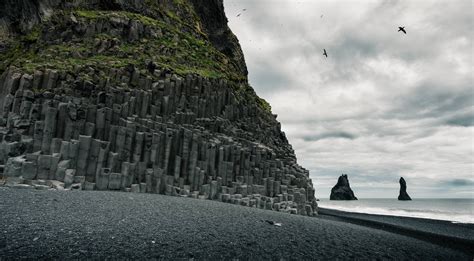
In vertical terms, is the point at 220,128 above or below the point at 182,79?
below

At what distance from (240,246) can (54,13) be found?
82.0ft

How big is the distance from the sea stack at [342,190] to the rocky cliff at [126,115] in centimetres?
9798

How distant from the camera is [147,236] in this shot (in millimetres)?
5953

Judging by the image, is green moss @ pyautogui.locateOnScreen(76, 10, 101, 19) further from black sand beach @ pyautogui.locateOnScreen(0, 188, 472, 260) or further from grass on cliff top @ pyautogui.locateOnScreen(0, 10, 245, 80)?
black sand beach @ pyautogui.locateOnScreen(0, 188, 472, 260)

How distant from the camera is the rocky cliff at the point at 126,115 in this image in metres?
13.1

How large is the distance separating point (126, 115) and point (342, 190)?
4432 inches

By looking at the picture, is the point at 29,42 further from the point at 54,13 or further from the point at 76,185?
the point at 76,185

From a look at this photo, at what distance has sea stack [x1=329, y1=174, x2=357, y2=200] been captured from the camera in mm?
113938

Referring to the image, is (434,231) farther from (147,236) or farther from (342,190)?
(342,190)

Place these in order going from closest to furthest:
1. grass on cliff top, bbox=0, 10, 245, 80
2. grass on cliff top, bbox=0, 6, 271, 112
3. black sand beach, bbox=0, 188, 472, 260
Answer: black sand beach, bbox=0, 188, 472, 260 < grass on cliff top, bbox=0, 6, 271, 112 < grass on cliff top, bbox=0, 10, 245, 80

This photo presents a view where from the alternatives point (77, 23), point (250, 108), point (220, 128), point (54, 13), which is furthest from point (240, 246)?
point (54, 13)

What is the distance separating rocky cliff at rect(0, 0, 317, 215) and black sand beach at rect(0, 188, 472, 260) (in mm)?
4268

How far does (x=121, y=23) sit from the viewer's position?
21.5 m

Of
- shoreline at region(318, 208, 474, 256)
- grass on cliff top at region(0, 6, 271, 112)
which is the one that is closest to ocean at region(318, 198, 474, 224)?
shoreline at region(318, 208, 474, 256)
